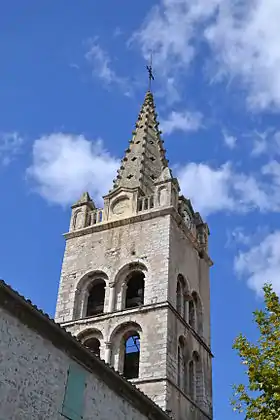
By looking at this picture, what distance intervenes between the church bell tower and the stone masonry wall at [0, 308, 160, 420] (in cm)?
708

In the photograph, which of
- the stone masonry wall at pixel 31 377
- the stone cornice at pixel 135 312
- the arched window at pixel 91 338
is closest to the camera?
the stone masonry wall at pixel 31 377

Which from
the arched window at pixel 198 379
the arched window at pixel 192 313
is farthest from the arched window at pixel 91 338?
the arched window at pixel 192 313

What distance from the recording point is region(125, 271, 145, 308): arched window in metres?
23.6

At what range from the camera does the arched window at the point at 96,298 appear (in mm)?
24109

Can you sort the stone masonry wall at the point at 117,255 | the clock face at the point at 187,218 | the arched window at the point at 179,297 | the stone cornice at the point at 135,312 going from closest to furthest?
the stone cornice at the point at 135,312 < the stone masonry wall at the point at 117,255 < the arched window at the point at 179,297 < the clock face at the point at 187,218

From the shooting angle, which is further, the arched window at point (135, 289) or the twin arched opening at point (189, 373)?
the arched window at point (135, 289)

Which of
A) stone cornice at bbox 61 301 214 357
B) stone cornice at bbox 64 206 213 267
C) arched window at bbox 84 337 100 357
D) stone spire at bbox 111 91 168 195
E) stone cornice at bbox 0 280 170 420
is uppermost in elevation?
stone spire at bbox 111 91 168 195

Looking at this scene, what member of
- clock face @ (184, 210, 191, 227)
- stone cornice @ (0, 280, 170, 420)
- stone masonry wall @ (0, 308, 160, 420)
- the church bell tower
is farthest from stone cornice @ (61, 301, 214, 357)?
stone masonry wall @ (0, 308, 160, 420)

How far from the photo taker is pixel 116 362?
21.3 metres

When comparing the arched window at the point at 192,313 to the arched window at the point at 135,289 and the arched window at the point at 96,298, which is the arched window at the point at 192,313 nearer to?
the arched window at the point at 135,289

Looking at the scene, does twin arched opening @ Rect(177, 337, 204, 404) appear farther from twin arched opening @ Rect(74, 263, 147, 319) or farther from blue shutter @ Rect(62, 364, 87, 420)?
blue shutter @ Rect(62, 364, 87, 420)

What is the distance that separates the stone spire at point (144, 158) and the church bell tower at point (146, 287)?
0.26 feet

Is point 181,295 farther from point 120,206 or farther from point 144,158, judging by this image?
point 144,158

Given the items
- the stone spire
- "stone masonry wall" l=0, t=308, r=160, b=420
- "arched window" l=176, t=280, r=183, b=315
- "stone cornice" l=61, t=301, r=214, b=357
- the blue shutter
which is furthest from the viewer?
the stone spire
